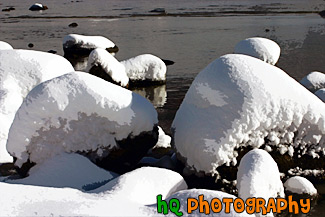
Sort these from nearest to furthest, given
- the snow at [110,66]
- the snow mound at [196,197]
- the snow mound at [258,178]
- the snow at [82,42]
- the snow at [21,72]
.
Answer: the snow mound at [196,197] → the snow mound at [258,178] → the snow at [21,72] → the snow at [110,66] → the snow at [82,42]

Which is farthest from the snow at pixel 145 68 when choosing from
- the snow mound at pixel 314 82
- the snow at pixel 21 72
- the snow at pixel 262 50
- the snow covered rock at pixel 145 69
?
the snow mound at pixel 314 82

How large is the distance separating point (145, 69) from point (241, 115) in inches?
355

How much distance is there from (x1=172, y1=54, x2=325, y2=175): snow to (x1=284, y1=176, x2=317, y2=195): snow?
0.66 metres

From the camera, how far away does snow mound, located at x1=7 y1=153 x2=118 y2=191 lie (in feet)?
22.7

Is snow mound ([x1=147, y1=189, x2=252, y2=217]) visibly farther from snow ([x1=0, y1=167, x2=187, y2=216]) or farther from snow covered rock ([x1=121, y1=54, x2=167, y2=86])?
snow covered rock ([x1=121, y1=54, x2=167, y2=86])

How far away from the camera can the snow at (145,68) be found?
51.2 ft

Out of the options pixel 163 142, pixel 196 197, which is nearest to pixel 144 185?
pixel 196 197

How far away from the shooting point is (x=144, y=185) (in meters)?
5.92

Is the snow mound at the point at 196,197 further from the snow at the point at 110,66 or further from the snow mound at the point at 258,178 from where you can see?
the snow at the point at 110,66

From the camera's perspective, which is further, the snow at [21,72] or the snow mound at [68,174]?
the snow at [21,72]

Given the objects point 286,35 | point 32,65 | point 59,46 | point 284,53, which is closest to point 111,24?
point 59,46

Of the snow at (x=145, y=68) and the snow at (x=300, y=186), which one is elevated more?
the snow at (x=300, y=186)

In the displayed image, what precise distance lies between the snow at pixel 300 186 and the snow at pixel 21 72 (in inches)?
242

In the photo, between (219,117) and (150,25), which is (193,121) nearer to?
(219,117)
